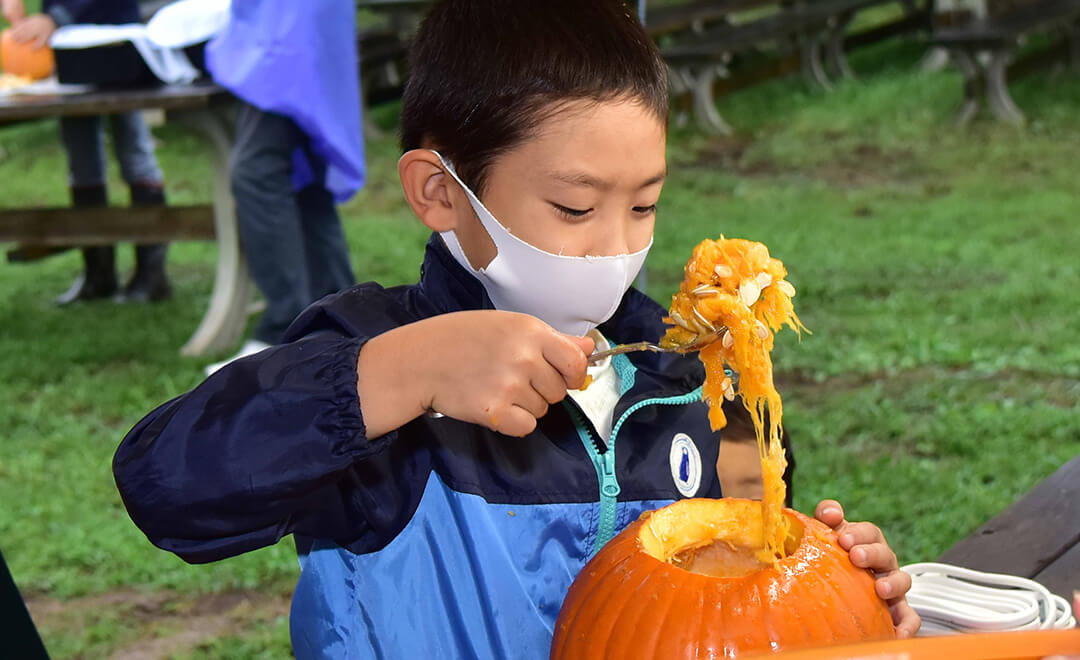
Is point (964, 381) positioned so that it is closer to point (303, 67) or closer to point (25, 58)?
point (303, 67)

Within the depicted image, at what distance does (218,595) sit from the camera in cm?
352

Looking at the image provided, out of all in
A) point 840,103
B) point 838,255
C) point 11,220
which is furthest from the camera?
A: point 840,103

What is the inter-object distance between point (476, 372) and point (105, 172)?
246 inches

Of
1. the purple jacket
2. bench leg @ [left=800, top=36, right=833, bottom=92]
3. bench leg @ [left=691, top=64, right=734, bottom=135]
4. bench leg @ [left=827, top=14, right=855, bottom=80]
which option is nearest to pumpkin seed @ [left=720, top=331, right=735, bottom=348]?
the purple jacket

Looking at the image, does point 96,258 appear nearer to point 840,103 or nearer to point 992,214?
point 992,214

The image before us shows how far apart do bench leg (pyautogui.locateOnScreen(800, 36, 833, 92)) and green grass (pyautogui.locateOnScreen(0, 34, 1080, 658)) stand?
4.53 feet

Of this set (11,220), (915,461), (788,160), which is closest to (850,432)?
(915,461)

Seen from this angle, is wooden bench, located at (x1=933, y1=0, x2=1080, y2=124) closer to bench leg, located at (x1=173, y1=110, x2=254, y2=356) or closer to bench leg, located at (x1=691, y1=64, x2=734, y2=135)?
bench leg, located at (x1=691, y1=64, x2=734, y2=135)

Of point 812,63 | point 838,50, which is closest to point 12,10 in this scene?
point 812,63

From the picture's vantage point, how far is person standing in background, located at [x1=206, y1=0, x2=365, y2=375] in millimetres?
4977

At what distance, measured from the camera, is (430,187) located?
180cm

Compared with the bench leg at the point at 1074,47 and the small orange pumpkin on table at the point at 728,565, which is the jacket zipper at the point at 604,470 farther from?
the bench leg at the point at 1074,47

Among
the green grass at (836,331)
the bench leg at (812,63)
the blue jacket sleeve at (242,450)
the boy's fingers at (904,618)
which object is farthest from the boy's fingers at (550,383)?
the bench leg at (812,63)

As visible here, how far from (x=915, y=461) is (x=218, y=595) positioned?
7.52ft
